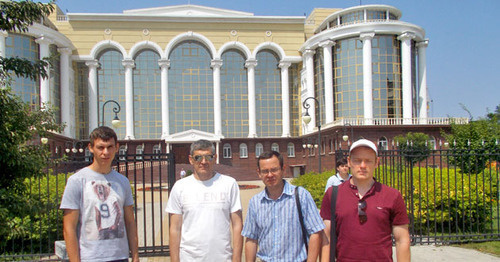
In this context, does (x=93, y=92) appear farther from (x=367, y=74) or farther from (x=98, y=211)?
(x=98, y=211)

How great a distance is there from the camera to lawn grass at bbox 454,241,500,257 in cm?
841

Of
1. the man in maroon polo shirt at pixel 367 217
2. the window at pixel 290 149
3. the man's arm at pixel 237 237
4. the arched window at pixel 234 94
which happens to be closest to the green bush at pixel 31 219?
the man's arm at pixel 237 237

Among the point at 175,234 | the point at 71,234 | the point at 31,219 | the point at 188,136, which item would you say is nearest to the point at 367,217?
the point at 175,234

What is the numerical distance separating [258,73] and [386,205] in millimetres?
44742

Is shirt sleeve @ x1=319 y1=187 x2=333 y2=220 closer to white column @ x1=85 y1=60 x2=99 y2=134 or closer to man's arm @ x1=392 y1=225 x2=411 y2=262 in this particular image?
man's arm @ x1=392 y1=225 x2=411 y2=262

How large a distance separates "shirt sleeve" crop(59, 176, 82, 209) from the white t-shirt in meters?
0.85

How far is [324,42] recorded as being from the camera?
41.8 meters

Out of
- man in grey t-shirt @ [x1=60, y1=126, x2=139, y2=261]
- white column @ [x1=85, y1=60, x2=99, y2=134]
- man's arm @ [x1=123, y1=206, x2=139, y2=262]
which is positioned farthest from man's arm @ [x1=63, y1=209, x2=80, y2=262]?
white column @ [x1=85, y1=60, x2=99, y2=134]

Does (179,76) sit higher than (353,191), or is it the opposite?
(179,76)

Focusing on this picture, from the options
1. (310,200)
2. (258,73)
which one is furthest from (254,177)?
(310,200)

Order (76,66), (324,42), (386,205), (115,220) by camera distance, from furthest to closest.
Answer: (76,66) → (324,42) → (115,220) → (386,205)

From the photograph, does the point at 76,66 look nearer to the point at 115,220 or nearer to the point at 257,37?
the point at 257,37

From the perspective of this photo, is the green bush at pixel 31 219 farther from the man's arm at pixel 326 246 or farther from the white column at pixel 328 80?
the white column at pixel 328 80

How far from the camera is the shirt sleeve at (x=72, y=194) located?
11.6 ft
